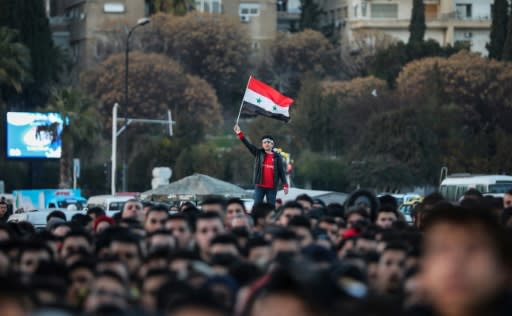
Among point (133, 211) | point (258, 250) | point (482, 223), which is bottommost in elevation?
point (133, 211)

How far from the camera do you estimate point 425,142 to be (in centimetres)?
9012

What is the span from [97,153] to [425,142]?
23059 mm

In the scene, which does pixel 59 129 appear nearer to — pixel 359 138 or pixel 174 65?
pixel 359 138

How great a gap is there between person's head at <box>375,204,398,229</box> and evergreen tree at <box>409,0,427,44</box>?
104286 mm

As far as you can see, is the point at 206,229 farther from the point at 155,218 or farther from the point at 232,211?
the point at 232,211

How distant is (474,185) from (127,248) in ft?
138

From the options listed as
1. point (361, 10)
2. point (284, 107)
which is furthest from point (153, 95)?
point (284, 107)

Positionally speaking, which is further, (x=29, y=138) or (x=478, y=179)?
(x=29, y=138)

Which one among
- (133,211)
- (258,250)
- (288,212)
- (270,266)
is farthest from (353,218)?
(270,266)

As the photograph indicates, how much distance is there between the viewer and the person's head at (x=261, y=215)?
19.0m

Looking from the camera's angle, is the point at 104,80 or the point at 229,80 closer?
the point at 104,80

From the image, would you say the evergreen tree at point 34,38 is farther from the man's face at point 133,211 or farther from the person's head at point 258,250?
the person's head at point 258,250

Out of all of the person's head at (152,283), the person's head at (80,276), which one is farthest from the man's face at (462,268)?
the person's head at (80,276)

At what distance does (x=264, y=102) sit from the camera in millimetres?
33844
